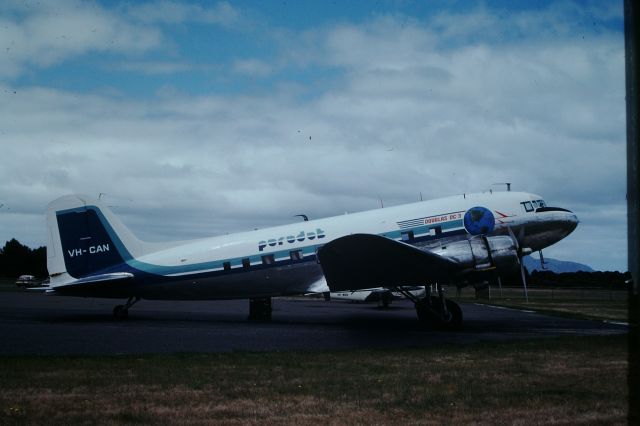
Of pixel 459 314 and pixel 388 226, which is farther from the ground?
pixel 388 226

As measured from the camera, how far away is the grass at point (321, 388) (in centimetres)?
614

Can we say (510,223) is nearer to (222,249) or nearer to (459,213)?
(459,213)

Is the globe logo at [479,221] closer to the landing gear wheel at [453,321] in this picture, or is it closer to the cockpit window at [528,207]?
the cockpit window at [528,207]

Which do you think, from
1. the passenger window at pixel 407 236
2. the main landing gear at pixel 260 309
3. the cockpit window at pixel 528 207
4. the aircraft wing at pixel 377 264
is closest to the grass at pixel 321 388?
the aircraft wing at pixel 377 264

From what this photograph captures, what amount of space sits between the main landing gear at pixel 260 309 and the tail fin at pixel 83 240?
13.8 feet

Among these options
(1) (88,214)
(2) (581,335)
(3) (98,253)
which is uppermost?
(1) (88,214)

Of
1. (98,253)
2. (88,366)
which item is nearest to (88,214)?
(98,253)

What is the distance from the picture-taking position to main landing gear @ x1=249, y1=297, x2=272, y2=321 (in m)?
19.6

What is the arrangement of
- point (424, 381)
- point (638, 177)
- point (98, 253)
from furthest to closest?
point (98, 253), point (424, 381), point (638, 177)

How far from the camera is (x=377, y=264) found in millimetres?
15320

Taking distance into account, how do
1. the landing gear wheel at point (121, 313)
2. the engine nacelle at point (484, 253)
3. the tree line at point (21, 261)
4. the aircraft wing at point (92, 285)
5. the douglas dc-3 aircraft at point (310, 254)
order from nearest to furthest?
→ the engine nacelle at point (484, 253) < the douglas dc-3 aircraft at point (310, 254) < the aircraft wing at point (92, 285) < the landing gear wheel at point (121, 313) < the tree line at point (21, 261)

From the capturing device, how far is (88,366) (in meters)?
9.30

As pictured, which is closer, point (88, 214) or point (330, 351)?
point (330, 351)

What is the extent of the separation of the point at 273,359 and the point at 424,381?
10.2ft
